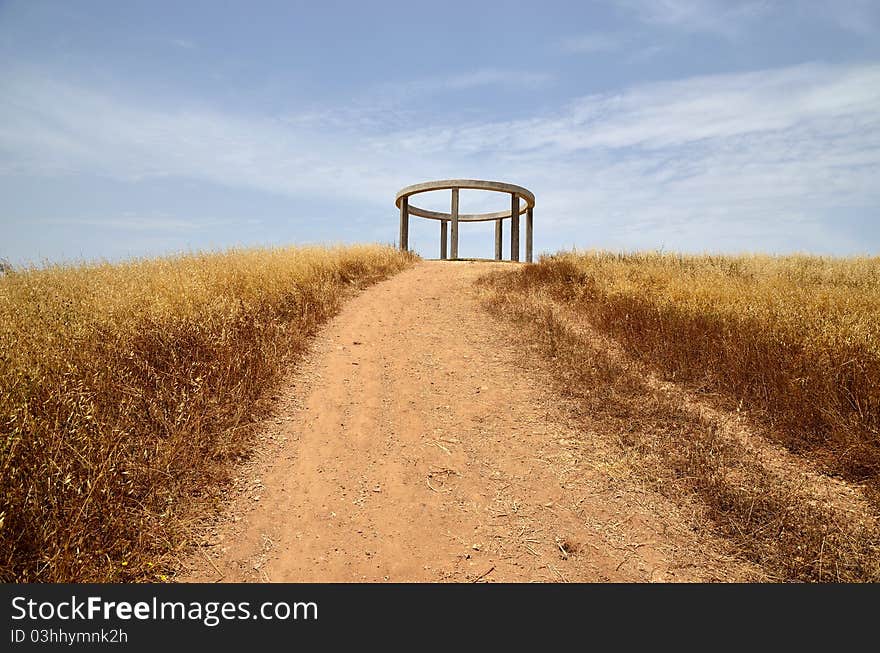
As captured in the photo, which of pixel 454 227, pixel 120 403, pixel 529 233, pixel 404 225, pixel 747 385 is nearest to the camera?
pixel 120 403

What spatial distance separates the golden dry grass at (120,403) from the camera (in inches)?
122

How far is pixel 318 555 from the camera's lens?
141 inches

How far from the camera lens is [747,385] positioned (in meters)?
5.89

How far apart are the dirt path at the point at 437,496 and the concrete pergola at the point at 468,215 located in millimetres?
12594

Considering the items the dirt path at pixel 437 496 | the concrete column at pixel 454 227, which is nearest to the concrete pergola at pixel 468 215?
the concrete column at pixel 454 227

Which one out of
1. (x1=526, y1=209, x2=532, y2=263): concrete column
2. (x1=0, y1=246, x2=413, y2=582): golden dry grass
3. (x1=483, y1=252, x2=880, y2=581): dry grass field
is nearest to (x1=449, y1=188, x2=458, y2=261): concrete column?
(x1=526, y1=209, x2=532, y2=263): concrete column

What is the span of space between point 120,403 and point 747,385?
650 centimetres

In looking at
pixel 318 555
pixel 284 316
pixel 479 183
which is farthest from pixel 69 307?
pixel 479 183

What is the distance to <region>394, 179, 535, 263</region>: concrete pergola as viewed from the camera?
18.2 metres

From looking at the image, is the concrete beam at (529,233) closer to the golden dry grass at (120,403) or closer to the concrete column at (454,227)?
the concrete column at (454,227)

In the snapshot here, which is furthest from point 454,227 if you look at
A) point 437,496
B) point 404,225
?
point 437,496

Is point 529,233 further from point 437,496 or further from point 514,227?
point 437,496
